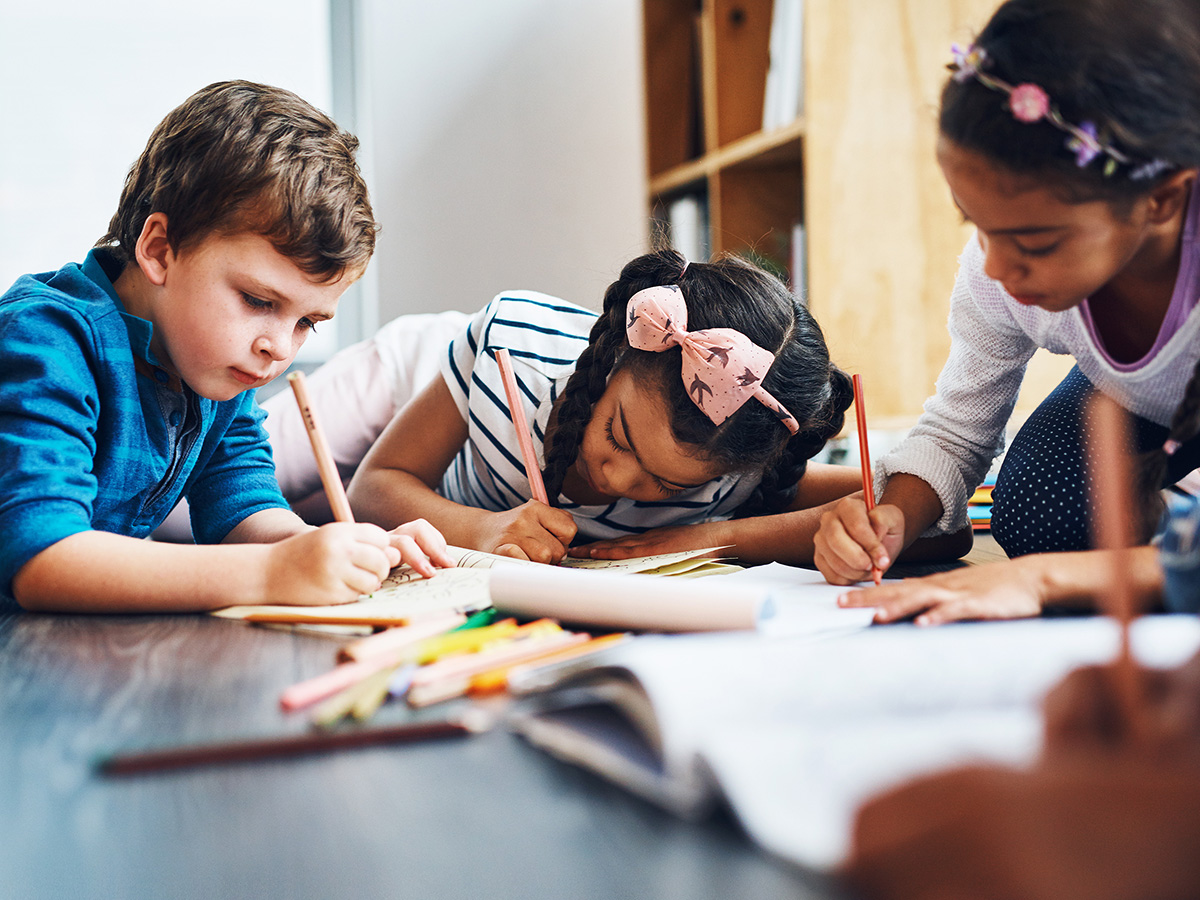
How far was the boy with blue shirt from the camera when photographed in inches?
24.8

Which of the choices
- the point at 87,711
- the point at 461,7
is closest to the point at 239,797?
the point at 87,711

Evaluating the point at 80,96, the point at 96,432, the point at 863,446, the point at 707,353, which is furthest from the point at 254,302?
the point at 80,96

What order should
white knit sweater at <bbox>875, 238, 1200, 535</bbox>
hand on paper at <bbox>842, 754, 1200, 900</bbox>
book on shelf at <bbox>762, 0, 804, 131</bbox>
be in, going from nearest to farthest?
1. hand on paper at <bbox>842, 754, 1200, 900</bbox>
2. white knit sweater at <bbox>875, 238, 1200, 535</bbox>
3. book on shelf at <bbox>762, 0, 804, 131</bbox>

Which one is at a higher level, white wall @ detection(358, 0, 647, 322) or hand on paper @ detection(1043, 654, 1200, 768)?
white wall @ detection(358, 0, 647, 322)

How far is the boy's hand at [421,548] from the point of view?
688 mm

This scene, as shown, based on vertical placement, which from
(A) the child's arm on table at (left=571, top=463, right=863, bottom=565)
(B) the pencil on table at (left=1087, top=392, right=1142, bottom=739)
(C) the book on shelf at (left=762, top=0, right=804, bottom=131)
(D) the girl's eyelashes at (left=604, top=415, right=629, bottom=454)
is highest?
(C) the book on shelf at (left=762, top=0, right=804, bottom=131)

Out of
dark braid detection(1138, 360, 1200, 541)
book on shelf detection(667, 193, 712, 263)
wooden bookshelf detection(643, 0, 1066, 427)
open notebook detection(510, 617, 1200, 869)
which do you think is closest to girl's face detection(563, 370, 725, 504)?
dark braid detection(1138, 360, 1200, 541)

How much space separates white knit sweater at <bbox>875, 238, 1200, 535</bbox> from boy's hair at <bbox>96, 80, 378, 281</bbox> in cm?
54

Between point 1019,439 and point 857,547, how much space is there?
1.16ft

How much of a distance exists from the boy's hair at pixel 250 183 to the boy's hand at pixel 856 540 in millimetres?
486

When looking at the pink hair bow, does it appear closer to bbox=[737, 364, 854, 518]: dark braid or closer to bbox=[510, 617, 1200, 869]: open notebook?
bbox=[737, 364, 854, 518]: dark braid

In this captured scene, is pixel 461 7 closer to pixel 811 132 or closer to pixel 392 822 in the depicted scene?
pixel 811 132

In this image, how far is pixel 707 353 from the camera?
83 centimetres

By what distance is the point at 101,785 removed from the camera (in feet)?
0.95
